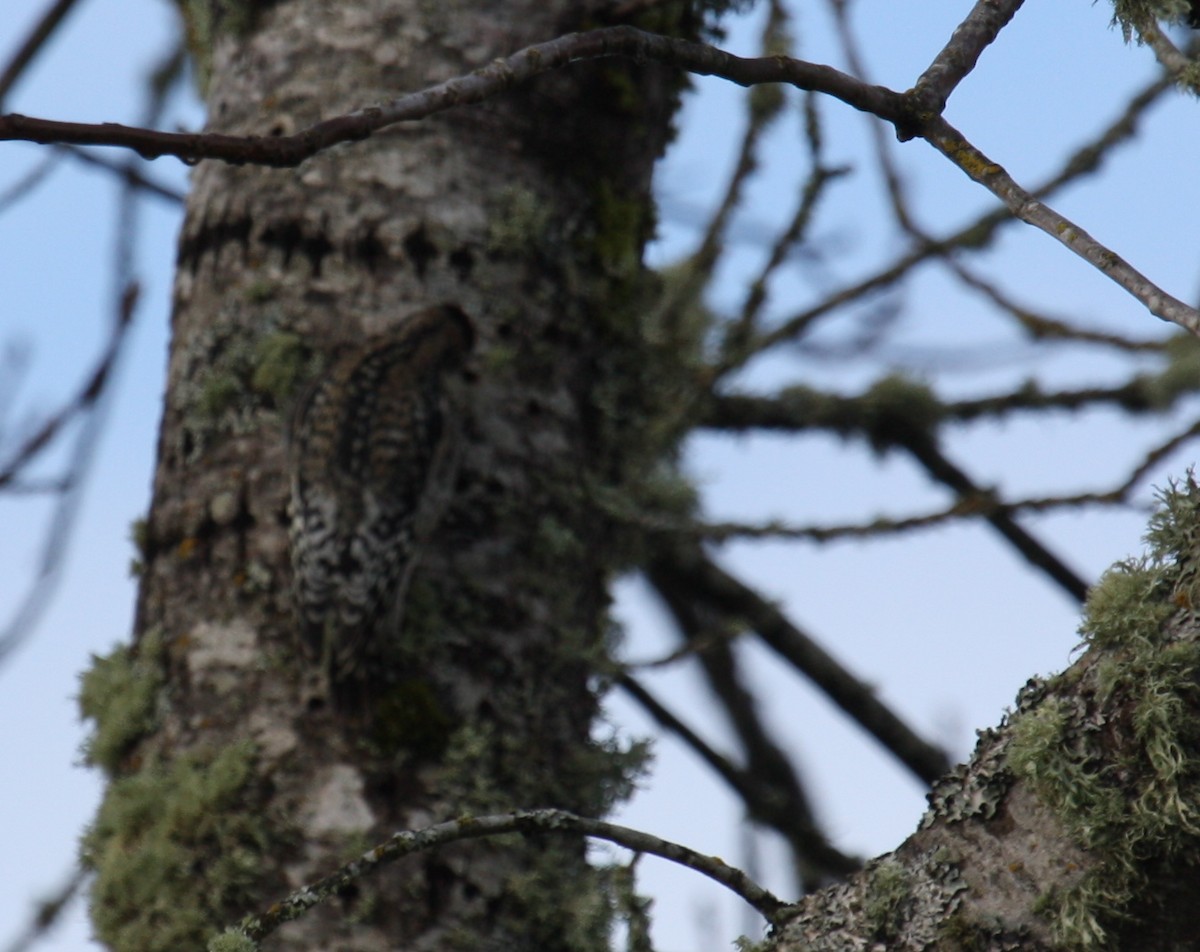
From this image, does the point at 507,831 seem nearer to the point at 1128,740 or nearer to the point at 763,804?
the point at 1128,740

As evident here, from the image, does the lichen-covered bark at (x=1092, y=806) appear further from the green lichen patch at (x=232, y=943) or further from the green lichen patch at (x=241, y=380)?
the green lichen patch at (x=241, y=380)

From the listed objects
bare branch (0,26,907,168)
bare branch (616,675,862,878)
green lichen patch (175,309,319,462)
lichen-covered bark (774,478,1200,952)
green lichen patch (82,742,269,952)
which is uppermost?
Answer: green lichen patch (175,309,319,462)

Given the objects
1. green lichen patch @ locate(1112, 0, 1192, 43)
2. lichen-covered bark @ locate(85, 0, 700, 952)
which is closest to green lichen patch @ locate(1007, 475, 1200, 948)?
green lichen patch @ locate(1112, 0, 1192, 43)

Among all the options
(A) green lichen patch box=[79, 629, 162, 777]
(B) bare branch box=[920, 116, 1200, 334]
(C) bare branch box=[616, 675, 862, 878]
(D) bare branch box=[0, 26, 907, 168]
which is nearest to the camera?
(B) bare branch box=[920, 116, 1200, 334]

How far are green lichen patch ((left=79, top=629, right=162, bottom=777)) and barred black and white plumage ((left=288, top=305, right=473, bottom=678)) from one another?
1.18 feet

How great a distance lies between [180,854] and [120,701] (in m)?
0.43

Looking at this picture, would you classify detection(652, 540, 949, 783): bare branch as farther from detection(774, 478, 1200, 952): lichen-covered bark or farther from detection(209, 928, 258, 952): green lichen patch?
detection(209, 928, 258, 952): green lichen patch

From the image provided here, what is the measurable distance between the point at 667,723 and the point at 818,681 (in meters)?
0.69

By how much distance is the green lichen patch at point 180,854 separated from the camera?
293 centimetres

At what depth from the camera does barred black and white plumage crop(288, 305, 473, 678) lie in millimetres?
3289

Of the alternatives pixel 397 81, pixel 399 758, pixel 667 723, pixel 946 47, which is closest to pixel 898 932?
pixel 946 47

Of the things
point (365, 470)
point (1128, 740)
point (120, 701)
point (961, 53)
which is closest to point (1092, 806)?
point (1128, 740)

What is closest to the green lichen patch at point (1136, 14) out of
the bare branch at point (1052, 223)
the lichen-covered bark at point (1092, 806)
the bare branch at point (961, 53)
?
the bare branch at point (961, 53)

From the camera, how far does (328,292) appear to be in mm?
3500
